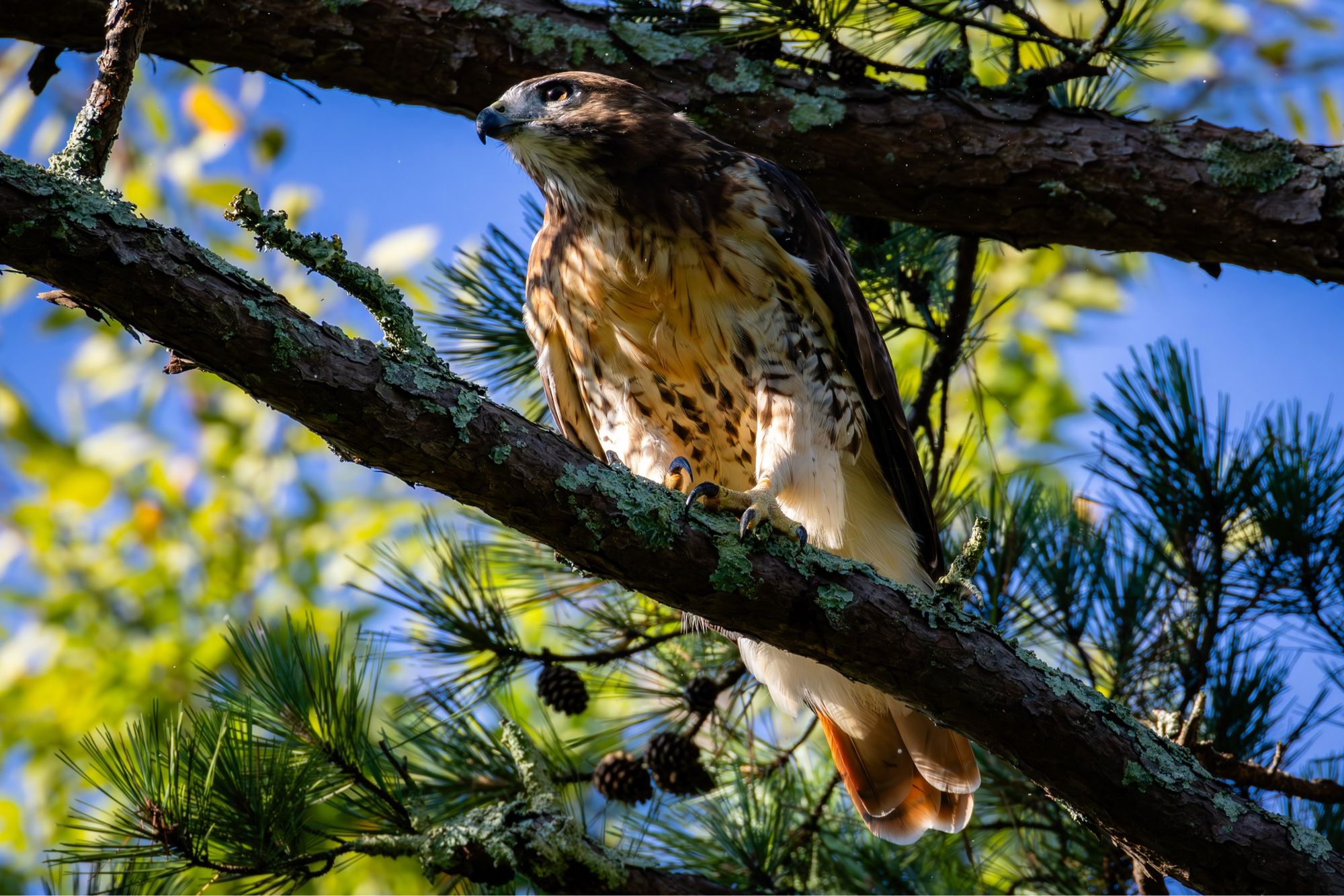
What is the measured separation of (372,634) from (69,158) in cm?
173

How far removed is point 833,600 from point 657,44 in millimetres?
2015

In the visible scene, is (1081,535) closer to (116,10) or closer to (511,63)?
(511,63)

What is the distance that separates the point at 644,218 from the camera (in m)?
3.05

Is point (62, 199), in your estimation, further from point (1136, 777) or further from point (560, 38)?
point (1136, 777)

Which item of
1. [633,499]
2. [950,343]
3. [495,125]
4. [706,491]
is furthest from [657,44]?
[633,499]

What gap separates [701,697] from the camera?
12.2ft

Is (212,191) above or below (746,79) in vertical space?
above

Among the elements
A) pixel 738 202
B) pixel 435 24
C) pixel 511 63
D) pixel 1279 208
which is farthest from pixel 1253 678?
pixel 435 24

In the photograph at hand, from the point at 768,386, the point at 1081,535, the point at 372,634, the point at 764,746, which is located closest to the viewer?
the point at 768,386

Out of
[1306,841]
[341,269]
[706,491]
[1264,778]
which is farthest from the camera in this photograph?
[1264,778]

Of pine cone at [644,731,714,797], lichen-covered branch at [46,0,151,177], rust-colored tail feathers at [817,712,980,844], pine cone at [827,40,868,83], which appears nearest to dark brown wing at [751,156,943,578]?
pine cone at [827,40,868,83]

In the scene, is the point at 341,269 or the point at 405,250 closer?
the point at 341,269

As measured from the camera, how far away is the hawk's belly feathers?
2.98 metres

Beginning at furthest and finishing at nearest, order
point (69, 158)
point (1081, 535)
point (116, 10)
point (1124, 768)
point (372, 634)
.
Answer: point (1081, 535)
point (372, 634)
point (1124, 768)
point (116, 10)
point (69, 158)
